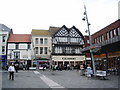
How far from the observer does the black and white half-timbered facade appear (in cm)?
5034

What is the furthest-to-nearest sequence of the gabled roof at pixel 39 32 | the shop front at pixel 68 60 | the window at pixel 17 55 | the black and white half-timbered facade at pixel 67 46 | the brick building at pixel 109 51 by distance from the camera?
the gabled roof at pixel 39 32 → the black and white half-timbered facade at pixel 67 46 → the shop front at pixel 68 60 → the window at pixel 17 55 → the brick building at pixel 109 51

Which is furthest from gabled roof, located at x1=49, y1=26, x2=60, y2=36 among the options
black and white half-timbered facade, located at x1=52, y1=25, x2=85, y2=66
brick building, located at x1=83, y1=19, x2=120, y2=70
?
brick building, located at x1=83, y1=19, x2=120, y2=70

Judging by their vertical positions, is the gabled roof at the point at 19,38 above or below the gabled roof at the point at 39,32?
below

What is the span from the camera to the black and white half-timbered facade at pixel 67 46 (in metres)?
50.3

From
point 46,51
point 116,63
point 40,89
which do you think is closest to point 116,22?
point 116,63

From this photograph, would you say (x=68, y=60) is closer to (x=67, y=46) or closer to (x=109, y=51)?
(x=67, y=46)

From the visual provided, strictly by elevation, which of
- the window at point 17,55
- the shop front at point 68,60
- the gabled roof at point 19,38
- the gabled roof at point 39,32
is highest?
the gabled roof at point 39,32

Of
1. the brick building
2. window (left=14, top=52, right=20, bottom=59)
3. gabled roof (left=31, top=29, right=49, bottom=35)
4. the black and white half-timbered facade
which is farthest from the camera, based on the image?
gabled roof (left=31, top=29, right=49, bottom=35)

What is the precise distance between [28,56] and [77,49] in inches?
554

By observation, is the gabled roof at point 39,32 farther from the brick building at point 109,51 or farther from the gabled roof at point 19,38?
the brick building at point 109,51

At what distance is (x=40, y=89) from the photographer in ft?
34.3

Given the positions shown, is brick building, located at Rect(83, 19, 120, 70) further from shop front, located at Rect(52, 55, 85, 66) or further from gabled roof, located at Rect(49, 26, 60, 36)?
gabled roof, located at Rect(49, 26, 60, 36)

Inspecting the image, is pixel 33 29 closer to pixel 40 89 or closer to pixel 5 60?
pixel 5 60

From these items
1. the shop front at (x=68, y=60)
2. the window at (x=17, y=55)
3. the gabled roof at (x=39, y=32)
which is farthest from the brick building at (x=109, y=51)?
the window at (x=17, y=55)
